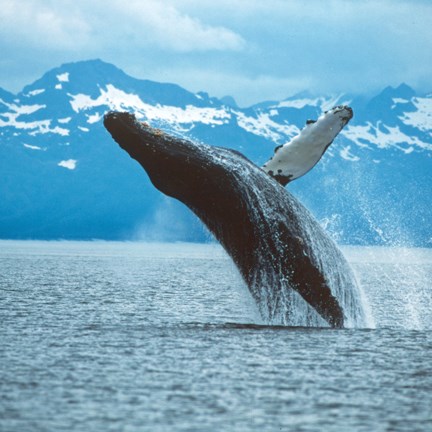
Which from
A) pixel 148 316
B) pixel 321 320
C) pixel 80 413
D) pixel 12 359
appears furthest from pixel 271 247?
pixel 148 316

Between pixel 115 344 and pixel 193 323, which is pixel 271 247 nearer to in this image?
pixel 115 344

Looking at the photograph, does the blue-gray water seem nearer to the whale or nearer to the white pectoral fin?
the whale

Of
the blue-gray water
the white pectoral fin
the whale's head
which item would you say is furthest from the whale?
the blue-gray water

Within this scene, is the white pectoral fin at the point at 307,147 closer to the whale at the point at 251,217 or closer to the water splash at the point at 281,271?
the whale at the point at 251,217

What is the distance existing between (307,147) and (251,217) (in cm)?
120

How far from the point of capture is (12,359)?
13.0 meters

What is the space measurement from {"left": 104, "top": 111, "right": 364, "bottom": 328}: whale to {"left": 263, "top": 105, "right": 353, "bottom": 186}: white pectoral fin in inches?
7.2

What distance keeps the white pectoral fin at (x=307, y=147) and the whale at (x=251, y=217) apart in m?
0.18

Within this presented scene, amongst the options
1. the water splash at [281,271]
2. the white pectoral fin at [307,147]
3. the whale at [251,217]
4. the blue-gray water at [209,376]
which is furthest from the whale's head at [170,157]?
the blue-gray water at [209,376]

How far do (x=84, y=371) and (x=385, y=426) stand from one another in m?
4.03

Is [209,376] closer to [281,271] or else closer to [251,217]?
[281,271]

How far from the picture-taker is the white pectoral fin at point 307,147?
1339 centimetres

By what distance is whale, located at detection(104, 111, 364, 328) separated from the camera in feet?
41.0

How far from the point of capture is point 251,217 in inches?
519
